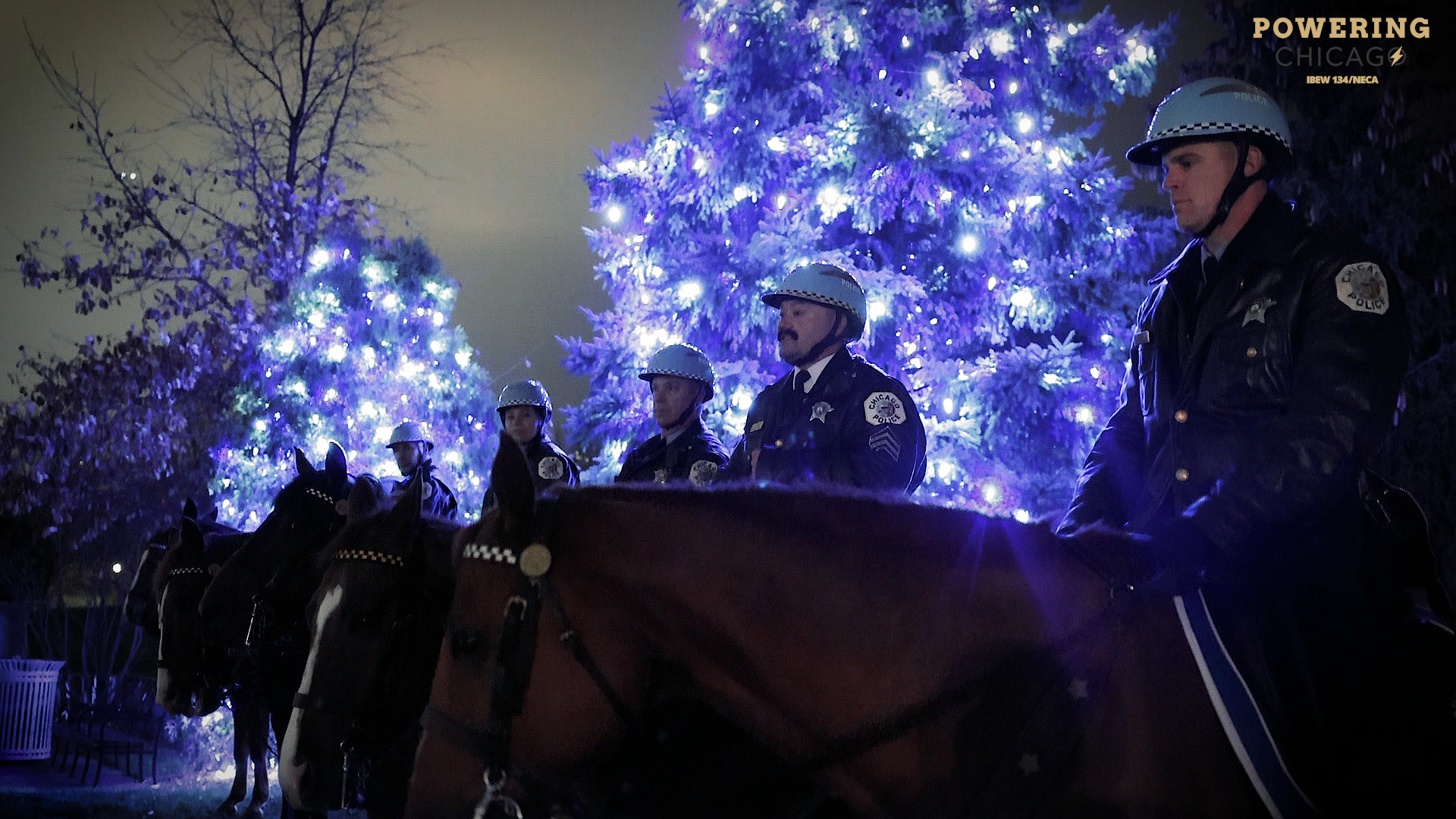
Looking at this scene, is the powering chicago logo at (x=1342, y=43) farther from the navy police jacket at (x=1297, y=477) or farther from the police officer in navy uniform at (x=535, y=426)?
the navy police jacket at (x=1297, y=477)

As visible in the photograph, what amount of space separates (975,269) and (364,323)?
849 cm

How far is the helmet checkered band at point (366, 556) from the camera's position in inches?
129

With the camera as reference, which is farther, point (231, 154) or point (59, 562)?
point (59, 562)

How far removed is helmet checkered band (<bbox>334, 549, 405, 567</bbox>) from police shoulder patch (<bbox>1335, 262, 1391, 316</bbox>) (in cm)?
268

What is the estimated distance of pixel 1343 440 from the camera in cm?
197

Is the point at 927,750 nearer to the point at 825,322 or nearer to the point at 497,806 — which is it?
the point at 497,806

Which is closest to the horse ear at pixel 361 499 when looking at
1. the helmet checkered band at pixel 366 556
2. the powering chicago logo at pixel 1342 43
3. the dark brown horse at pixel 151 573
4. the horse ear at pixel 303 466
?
the helmet checkered band at pixel 366 556

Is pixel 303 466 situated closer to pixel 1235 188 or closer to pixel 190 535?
pixel 190 535

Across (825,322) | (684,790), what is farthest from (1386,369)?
(825,322)

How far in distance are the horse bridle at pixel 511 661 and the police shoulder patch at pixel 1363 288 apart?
1.62 metres

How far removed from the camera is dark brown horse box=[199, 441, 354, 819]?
5344 millimetres

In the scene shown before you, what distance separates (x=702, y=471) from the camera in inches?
215

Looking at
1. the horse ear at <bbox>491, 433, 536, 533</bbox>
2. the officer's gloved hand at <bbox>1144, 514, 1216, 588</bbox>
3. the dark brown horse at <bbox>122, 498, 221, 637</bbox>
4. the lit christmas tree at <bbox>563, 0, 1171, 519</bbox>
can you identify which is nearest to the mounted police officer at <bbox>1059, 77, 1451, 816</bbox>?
the officer's gloved hand at <bbox>1144, 514, 1216, 588</bbox>

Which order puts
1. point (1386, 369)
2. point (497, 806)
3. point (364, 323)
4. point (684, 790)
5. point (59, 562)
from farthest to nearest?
point (59, 562)
point (364, 323)
point (684, 790)
point (1386, 369)
point (497, 806)
